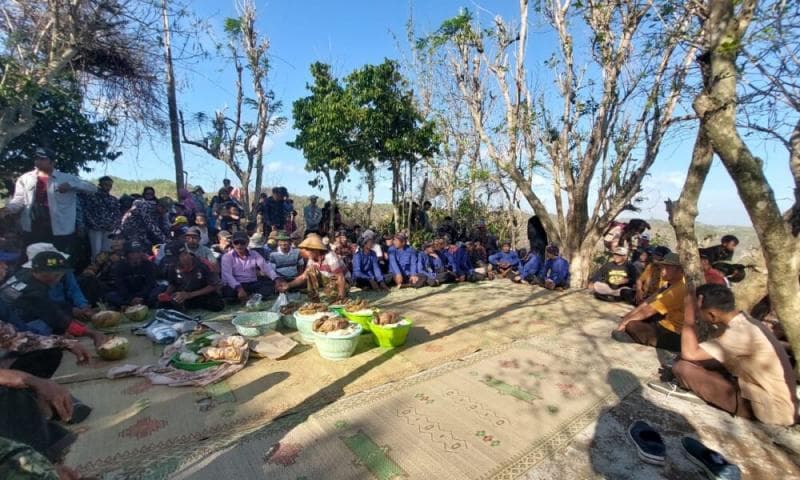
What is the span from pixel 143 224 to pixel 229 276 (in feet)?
7.42

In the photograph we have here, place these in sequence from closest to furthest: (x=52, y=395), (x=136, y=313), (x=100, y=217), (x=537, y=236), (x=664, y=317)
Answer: (x=52, y=395)
(x=664, y=317)
(x=136, y=313)
(x=100, y=217)
(x=537, y=236)

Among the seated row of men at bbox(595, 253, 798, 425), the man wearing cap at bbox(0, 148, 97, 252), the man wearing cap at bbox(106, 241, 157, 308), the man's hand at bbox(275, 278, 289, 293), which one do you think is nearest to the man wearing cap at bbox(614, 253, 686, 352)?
the seated row of men at bbox(595, 253, 798, 425)

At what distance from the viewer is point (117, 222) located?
6641 mm

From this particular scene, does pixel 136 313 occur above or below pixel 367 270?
below

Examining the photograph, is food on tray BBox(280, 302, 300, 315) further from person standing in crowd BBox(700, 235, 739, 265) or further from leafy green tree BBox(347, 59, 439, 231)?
person standing in crowd BBox(700, 235, 739, 265)

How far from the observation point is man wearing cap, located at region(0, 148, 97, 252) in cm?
538

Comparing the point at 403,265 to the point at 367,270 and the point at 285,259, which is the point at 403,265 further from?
the point at 285,259

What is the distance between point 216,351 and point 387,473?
2.10m

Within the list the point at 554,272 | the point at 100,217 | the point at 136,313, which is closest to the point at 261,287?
the point at 136,313

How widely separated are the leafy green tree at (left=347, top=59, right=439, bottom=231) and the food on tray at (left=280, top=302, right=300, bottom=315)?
523cm

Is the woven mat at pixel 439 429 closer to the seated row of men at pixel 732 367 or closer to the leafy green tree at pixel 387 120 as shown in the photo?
the seated row of men at pixel 732 367

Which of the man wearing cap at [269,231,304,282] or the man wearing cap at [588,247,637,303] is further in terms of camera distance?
the man wearing cap at [269,231,304,282]

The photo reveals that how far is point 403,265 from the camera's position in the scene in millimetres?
7844

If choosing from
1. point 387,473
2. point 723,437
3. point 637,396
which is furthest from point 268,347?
point 723,437
